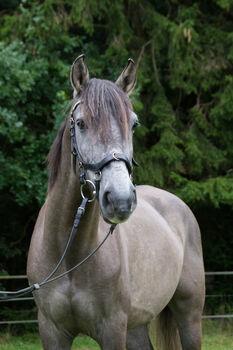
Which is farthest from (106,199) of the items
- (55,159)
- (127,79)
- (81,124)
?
(127,79)

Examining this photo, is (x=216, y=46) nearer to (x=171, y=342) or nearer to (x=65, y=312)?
(x=171, y=342)

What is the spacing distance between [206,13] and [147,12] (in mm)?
1125

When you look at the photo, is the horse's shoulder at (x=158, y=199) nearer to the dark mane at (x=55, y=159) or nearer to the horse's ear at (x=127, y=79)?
the dark mane at (x=55, y=159)

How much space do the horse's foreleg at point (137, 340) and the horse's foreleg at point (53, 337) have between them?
4.26 ft

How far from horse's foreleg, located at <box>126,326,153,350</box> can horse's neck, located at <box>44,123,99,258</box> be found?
166 cm

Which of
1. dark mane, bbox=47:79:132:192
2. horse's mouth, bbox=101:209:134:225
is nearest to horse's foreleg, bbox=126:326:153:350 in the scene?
horse's mouth, bbox=101:209:134:225

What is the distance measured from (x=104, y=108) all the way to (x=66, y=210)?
67 cm

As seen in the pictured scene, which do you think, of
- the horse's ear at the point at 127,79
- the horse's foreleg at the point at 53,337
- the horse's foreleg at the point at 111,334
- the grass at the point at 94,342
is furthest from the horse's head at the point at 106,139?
the grass at the point at 94,342

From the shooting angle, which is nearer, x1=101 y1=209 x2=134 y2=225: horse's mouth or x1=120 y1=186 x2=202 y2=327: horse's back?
x1=101 y1=209 x2=134 y2=225: horse's mouth

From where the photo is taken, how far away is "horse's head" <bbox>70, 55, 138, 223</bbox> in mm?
2449

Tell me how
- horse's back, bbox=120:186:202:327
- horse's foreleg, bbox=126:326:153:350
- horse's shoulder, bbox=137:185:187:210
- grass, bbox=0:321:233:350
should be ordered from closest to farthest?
horse's back, bbox=120:186:202:327
horse's foreleg, bbox=126:326:153:350
horse's shoulder, bbox=137:185:187:210
grass, bbox=0:321:233:350

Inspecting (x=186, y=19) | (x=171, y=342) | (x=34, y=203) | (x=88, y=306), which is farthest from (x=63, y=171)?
(x=186, y=19)

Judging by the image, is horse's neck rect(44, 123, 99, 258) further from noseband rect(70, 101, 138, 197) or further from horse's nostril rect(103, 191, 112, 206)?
horse's nostril rect(103, 191, 112, 206)

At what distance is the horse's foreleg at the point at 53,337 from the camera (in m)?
3.14
